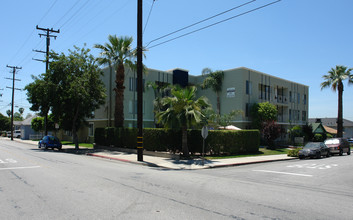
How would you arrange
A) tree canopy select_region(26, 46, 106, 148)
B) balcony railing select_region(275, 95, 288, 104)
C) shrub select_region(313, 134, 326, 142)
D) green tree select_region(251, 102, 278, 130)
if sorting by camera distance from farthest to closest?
shrub select_region(313, 134, 326, 142), balcony railing select_region(275, 95, 288, 104), green tree select_region(251, 102, 278, 130), tree canopy select_region(26, 46, 106, 148)

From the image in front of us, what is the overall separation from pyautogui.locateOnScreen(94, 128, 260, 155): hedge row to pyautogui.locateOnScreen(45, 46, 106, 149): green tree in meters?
4.35

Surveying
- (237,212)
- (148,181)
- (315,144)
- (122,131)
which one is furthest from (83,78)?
(237,212)

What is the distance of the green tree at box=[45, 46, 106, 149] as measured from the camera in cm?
2694

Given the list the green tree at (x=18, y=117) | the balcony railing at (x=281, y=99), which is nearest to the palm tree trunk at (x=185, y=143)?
the balcony railing at (x=281, y=99)

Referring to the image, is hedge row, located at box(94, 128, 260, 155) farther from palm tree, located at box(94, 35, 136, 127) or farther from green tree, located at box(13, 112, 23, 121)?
green tree, located at box(13, 112, 23, 121)

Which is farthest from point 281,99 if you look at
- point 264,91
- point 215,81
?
point 215,81

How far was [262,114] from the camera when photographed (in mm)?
33312

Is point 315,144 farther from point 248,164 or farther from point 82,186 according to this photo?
point 82,186

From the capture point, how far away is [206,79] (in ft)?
116

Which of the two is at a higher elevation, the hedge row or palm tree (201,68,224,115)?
palm tree (201,68,224,115)

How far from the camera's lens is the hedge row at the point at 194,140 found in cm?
2088

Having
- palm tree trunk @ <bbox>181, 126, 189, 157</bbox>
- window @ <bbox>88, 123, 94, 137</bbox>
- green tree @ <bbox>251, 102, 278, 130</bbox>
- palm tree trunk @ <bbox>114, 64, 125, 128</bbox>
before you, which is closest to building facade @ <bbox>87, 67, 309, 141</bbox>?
window @ <bbox>88, 123, 94, 137</bbox>

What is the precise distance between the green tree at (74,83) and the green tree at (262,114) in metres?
18.0

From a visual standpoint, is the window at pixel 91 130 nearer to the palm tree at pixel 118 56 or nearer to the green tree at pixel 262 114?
the palm tree at pixel 118 56
